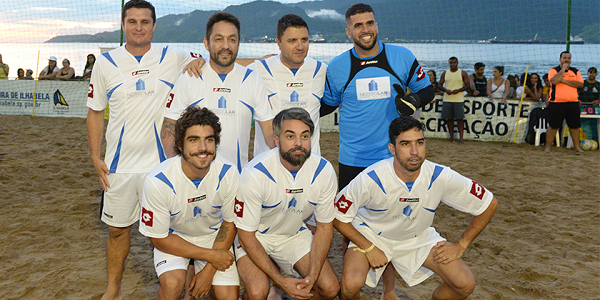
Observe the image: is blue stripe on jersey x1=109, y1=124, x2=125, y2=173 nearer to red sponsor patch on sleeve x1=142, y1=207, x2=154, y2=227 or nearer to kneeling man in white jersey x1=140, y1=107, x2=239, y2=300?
kneeling man in white jersey x1=140, y1=107, x2=239, y2=300

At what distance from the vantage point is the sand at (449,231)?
3797mm

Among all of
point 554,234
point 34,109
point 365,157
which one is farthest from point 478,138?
point 34,109

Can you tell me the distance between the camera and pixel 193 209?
3.06 metres

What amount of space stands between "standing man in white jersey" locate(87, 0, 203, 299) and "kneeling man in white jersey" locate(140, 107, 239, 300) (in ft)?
1.65

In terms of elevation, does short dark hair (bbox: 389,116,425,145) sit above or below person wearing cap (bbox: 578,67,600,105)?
below

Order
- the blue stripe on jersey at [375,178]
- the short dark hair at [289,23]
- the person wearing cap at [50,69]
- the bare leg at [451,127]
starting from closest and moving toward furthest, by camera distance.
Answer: the blue stripe on jersey at [375,178] < the short dark hair at [289,23] < the bare leg at [451,127] < the person wearing cap at [50,69]

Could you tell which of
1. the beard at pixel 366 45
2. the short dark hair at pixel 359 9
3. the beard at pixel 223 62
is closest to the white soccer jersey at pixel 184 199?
the beard at pixel 223 62

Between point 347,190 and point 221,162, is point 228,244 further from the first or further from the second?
point 347,190

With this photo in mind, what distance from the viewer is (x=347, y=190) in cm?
329

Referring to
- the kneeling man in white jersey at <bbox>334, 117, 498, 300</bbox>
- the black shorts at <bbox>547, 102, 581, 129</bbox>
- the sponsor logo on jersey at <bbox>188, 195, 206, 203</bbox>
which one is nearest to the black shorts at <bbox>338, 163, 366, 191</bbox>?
the kneeling man in white jersey at <bbox>334, 117, 498, 300</bbox>

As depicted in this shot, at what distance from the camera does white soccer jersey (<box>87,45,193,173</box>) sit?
11.3ft

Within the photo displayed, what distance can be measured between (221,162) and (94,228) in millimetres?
2970

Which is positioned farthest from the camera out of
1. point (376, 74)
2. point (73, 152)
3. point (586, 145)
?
point (586, 145)

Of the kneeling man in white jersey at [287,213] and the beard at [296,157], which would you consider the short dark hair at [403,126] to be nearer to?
the kneeling man in white jersey at [287,213]
